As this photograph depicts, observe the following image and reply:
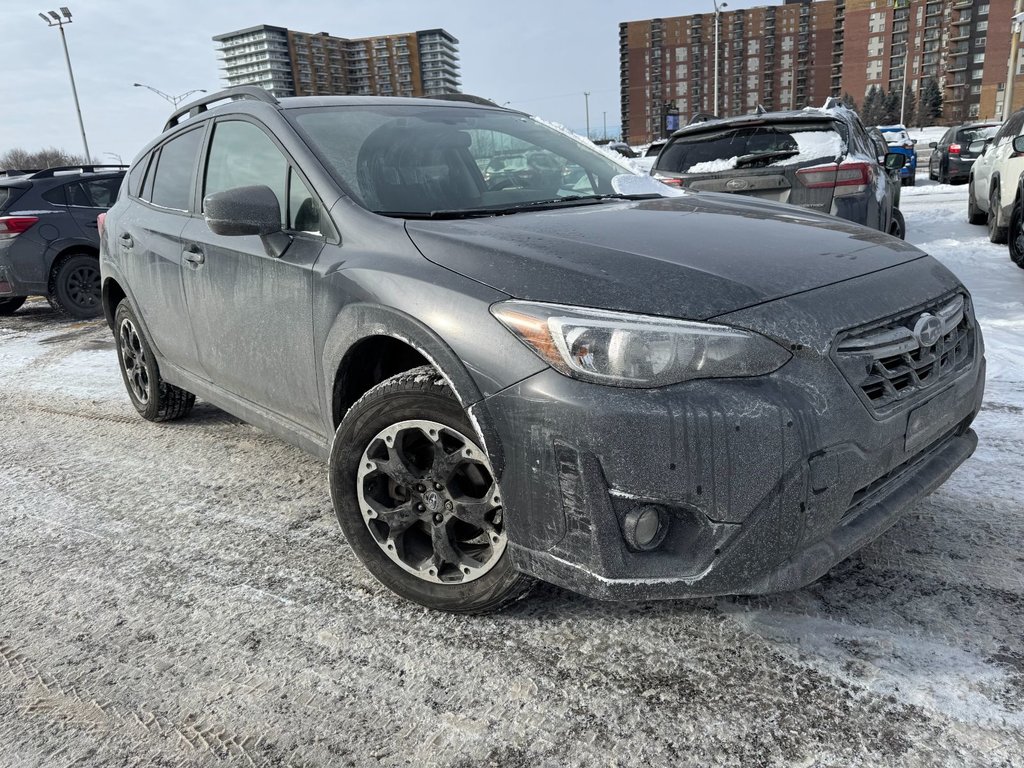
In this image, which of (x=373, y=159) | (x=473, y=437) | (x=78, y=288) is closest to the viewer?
(x=473, y=437)

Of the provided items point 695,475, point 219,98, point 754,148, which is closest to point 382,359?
point 695,475

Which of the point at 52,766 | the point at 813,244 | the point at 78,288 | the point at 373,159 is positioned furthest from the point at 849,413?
the point at 78,288

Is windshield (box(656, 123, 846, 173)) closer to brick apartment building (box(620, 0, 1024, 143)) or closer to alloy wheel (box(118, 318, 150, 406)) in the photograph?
alloy wheel (box(118, 318, 150, 406))

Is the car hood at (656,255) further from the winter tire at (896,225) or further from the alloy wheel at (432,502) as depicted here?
the winter tire at (896,225)

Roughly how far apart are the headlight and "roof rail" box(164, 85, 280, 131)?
1.96 metres

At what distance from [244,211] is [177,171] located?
5.09ft

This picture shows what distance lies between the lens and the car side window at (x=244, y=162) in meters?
2.84

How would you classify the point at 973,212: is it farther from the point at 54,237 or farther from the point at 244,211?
the point at 54,237

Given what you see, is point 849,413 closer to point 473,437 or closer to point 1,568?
point 473,437

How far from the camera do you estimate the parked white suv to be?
764 centimetres

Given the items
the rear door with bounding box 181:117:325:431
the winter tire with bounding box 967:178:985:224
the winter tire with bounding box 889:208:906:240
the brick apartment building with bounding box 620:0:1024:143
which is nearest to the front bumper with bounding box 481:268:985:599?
the rear door with bounding box 181:117:325:431

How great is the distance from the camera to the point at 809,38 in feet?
390

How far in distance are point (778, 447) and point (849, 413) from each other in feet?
0.81

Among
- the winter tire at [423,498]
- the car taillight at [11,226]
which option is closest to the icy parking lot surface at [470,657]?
the winter tire at [423,498]
